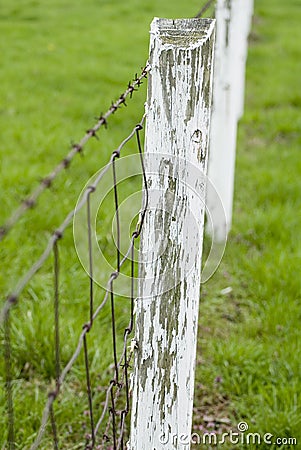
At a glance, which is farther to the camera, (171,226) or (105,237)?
(105,237)

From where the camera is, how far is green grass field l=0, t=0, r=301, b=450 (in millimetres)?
2535

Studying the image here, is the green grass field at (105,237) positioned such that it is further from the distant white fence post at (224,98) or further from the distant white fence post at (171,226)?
the distant white fence post at (171,226)

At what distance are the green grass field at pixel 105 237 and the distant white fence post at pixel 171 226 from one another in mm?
848

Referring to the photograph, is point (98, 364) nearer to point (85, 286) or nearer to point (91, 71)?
point (85, 286)

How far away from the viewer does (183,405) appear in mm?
1605

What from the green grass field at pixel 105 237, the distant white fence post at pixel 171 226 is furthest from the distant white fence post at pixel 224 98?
the distant white fence post at pixel 171 226

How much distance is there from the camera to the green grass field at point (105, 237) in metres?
2.54

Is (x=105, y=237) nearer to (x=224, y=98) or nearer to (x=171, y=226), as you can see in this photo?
(x=224, y=98)


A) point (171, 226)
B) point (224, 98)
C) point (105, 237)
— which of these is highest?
point (224, 98)

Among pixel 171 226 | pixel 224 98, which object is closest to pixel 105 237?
pixel 224 98

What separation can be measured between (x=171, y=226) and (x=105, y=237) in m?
2.18

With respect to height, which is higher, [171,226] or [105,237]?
[105,237]

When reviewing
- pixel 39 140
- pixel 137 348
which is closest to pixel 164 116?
pixel 137 348

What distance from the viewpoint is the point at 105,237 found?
371cm
